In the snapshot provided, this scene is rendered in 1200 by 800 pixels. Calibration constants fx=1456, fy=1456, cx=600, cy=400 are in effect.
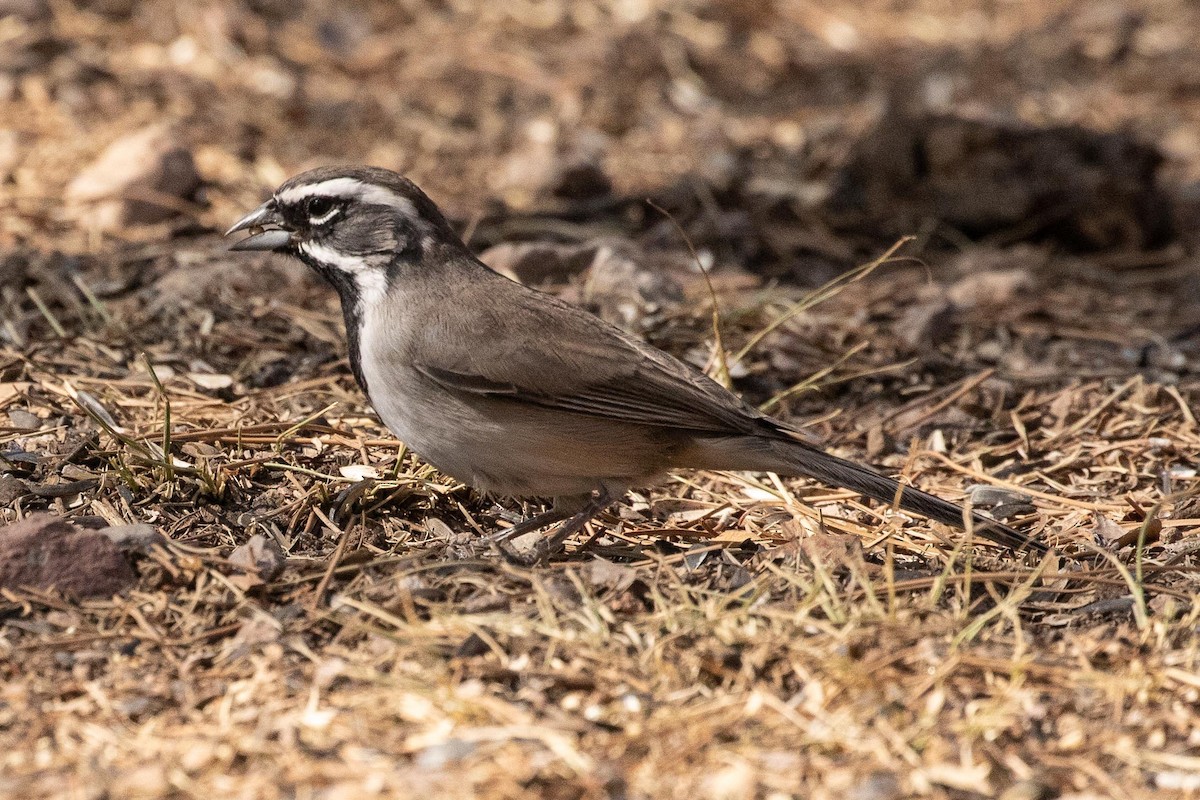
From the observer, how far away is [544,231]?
8586 millimetres

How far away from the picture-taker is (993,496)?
589cm

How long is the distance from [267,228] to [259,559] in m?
1.50

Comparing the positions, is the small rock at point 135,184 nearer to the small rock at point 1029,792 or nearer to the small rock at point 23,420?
the small rock at point 23,420

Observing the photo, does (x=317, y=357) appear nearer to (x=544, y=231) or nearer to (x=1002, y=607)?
(x=544, y=231)

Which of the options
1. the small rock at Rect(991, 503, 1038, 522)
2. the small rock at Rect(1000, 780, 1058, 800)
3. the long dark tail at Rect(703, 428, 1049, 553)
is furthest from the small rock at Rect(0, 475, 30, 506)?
the small rock at Rect(991, 503, 1038, 522)

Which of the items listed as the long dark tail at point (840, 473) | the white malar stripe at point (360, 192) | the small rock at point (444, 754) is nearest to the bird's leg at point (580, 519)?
the long dark tail at point (840, 473)

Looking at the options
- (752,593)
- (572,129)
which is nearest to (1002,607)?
(752,593)

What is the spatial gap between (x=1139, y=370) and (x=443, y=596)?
4.14 metres

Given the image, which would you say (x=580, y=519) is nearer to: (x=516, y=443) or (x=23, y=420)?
(x=516, y=443)

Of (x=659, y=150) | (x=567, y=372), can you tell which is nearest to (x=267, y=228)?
(x=567, y=372)

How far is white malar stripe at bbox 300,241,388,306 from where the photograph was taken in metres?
5.50

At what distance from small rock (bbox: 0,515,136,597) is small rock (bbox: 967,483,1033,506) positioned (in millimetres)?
3272

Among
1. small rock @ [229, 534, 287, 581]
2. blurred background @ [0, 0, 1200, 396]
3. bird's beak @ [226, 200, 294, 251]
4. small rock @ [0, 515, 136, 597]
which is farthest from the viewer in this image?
blurred background @ [0, 0, 1200, 396]

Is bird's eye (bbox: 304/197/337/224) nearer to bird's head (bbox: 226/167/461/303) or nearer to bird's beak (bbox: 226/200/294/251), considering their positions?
bird's head (bbox: 226/167/461/303)
